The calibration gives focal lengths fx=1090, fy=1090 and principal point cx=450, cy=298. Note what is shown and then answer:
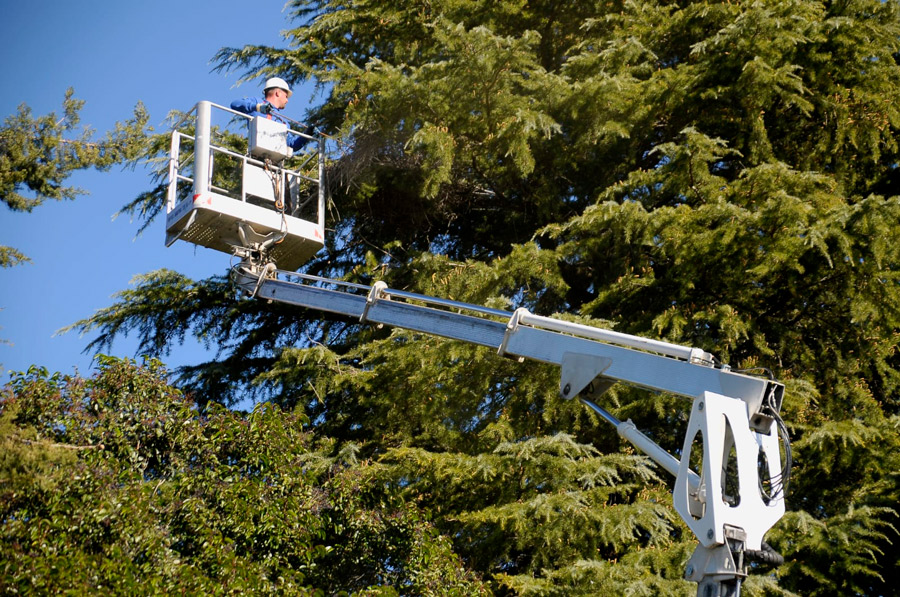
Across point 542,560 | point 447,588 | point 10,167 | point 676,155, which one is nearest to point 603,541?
point 542,560

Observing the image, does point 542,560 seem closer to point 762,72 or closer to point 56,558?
point 56,558

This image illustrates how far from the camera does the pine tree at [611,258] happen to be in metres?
8.88

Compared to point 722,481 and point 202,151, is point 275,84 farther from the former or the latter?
point 722,481

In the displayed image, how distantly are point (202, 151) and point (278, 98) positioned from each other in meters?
1.34

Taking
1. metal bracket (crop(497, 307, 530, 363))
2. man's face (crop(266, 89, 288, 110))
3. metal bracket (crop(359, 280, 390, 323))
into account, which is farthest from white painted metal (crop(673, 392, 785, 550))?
man's face (crop(266, 89, 288, 110))

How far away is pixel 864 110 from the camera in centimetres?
1112

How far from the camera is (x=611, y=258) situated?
36.2 ft

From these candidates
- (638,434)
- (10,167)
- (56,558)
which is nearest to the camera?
(638,434)

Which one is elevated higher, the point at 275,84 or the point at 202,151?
the point at 275,84

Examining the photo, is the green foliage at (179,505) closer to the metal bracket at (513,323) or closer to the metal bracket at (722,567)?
the metal bracket at (513,323)

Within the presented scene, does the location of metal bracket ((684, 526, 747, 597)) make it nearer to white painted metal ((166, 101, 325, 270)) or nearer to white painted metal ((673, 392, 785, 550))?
white painted metal ((673, 392, 785, 550))

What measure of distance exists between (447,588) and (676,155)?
15.0 feet

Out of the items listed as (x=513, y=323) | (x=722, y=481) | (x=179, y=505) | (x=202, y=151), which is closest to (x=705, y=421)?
(x=722, y=481)

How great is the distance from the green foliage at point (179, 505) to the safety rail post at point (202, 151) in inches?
67.2
